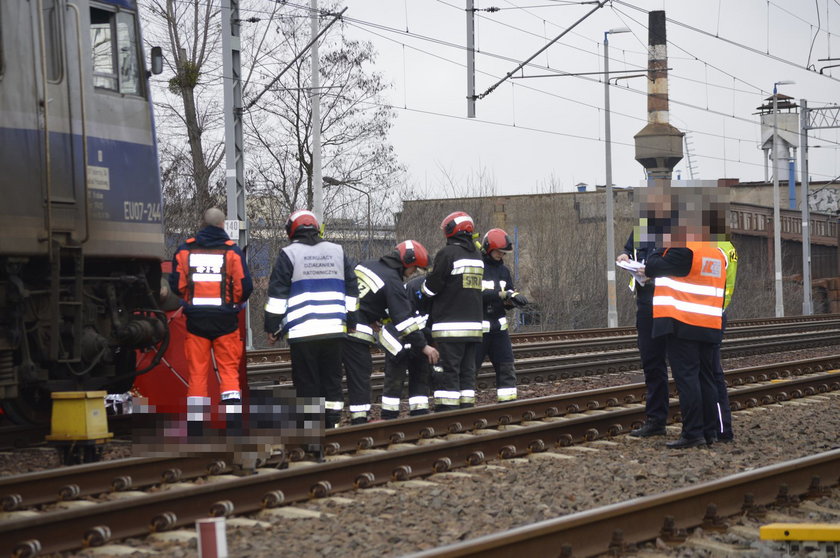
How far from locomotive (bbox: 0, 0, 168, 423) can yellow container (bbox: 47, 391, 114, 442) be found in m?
0.39

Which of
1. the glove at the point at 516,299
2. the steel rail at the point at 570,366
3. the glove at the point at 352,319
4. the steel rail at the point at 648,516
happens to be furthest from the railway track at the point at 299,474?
the steel rail at the point at 570,366

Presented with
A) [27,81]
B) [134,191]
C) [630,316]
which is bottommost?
[630,316]

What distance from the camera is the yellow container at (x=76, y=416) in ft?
27.5

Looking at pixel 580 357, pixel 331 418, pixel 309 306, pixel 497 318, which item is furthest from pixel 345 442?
pixel 580 357

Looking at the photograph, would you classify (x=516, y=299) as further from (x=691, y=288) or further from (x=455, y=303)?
(x=691, y=288)

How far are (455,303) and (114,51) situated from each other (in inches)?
161

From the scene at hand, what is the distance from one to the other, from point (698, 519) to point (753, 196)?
6913 cm

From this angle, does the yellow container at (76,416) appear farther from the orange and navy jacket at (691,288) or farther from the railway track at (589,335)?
the railway track at (589,335)

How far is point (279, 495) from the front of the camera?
7195mm

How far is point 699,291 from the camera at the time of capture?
9.41m

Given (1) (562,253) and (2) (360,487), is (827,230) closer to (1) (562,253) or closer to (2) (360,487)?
(1) (562,253)

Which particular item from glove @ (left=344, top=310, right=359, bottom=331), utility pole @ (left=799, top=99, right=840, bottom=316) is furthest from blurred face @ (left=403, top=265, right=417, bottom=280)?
utility pole @ (left=799, top=99, right=840, bottom=316)

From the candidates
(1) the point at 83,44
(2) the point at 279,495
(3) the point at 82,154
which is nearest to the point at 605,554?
(2) the point at 279,495

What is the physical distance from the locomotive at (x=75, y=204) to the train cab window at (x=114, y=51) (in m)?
0.01
